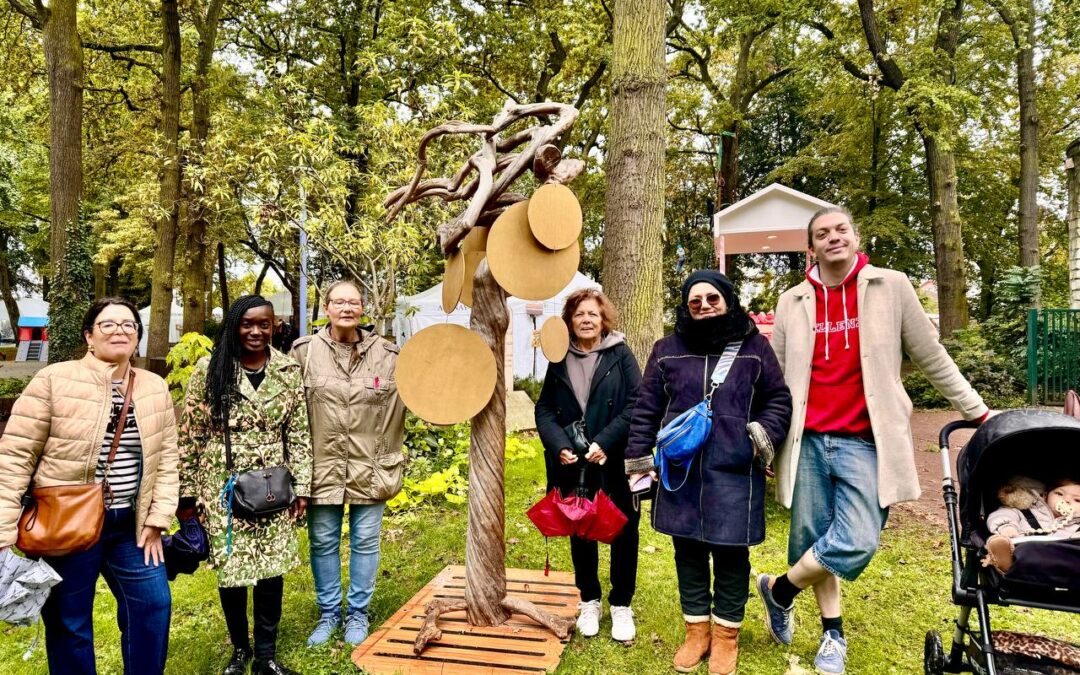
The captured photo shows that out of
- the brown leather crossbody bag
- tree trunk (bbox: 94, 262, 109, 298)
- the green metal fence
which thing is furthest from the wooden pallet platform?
tree trunk (bbox: 94, 262, 109, 298)

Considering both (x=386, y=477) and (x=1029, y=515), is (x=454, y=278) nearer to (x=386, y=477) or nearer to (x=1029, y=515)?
(x=386, y=477)

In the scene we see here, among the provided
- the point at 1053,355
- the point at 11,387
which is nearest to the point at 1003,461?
the point at 1053,355

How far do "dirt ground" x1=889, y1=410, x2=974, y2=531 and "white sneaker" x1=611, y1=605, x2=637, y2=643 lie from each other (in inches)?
112

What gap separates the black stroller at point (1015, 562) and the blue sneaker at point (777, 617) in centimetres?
65

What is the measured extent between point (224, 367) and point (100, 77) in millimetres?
14709

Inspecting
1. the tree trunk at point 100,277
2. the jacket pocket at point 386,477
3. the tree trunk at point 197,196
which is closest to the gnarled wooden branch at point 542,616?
the jacket pocket at point 386,477

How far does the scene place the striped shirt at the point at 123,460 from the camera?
95.3 inches

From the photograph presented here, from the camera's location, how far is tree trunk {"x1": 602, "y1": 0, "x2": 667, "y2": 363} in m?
4.75

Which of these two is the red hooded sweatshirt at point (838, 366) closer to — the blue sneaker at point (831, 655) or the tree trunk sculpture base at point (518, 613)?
the blue sneaker at point (831, 655)

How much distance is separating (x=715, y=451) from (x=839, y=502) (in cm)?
57

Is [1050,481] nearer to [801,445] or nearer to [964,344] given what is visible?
[801,445]

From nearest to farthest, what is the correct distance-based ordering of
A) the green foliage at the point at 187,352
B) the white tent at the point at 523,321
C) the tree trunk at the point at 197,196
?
the green foliage at the point at 187,352 < the tree trunk at the point at 197,196 < the white tent at the point at 523,321

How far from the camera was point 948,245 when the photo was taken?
39.9ft

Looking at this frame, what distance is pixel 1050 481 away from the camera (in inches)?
89.0
